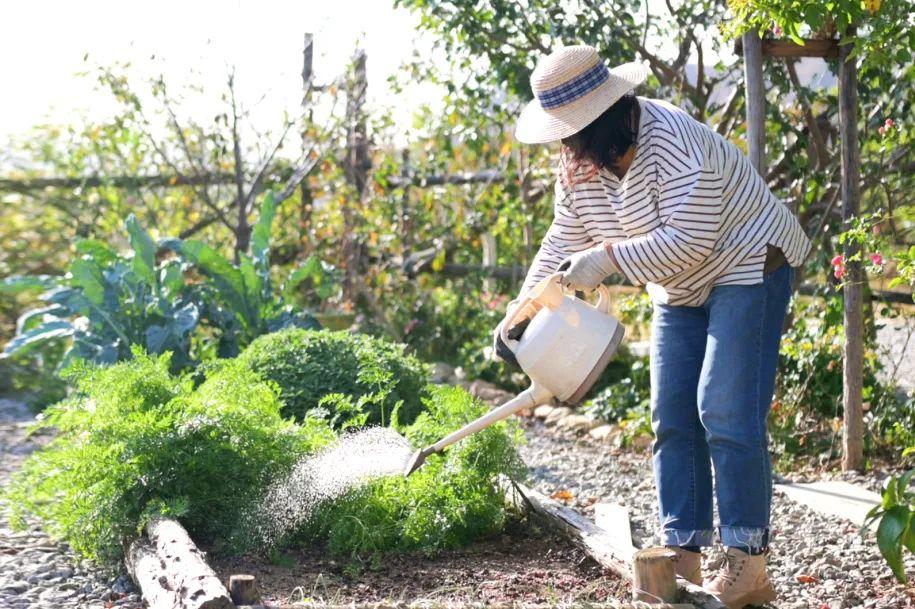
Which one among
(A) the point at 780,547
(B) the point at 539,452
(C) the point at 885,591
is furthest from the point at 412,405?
(C) the point at 885,591

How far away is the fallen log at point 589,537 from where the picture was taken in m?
2.37

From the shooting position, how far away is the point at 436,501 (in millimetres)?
3209

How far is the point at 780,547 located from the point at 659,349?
1011 millimetres

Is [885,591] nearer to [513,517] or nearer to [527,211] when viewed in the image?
[513,517]

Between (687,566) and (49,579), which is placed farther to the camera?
(49,579)

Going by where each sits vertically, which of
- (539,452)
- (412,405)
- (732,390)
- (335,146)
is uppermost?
(335,146)

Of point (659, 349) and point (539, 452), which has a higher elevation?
point (659, 349)

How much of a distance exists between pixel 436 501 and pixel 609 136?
1.23m

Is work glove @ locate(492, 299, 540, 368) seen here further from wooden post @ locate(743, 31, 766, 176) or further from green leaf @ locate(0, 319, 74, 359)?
green leaf @ locate(0, 319, 74, 359)

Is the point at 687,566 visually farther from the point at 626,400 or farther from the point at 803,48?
the point at 626,400

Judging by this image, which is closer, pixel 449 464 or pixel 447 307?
pixel 449 464

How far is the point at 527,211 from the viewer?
672 centimetres

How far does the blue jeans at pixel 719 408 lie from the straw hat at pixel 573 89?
53 cm

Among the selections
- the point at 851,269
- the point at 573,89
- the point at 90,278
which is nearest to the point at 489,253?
the point at 90,278
